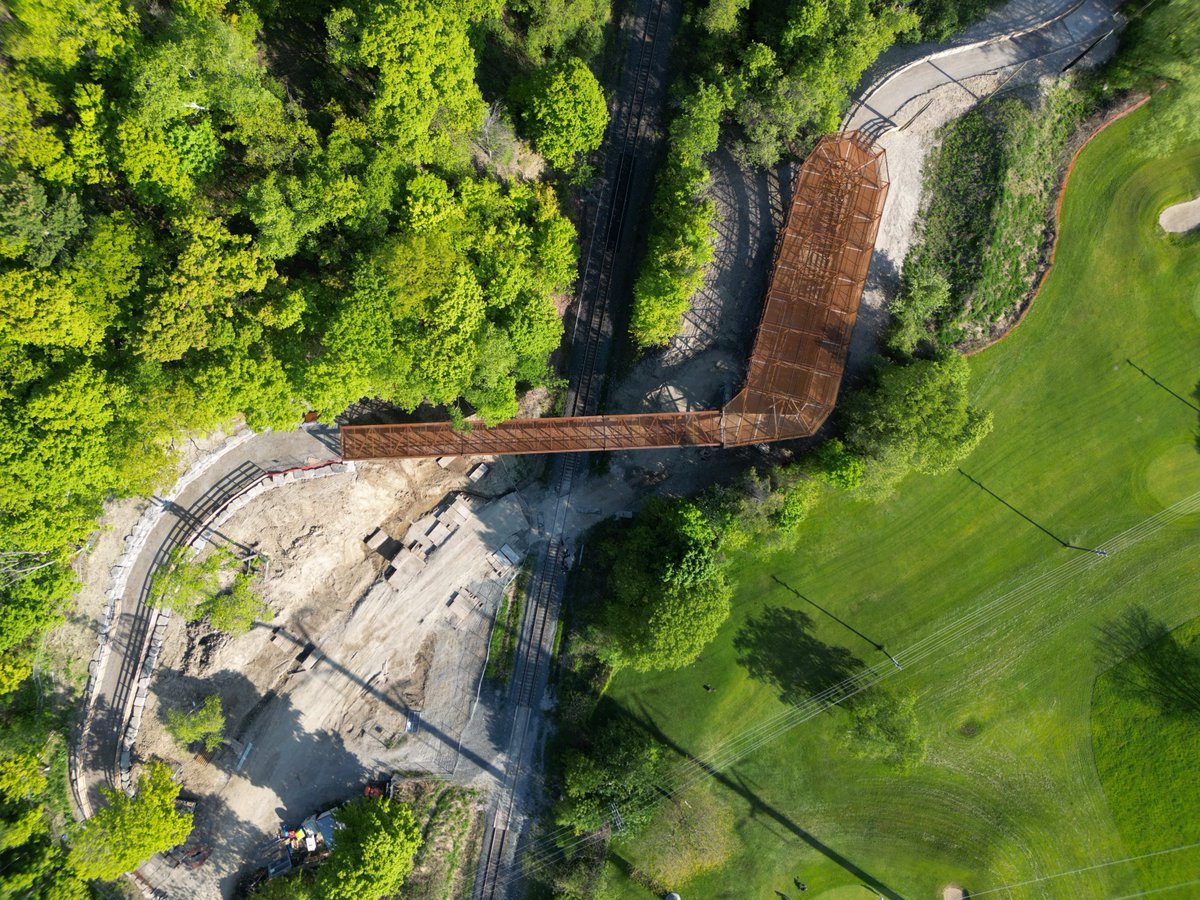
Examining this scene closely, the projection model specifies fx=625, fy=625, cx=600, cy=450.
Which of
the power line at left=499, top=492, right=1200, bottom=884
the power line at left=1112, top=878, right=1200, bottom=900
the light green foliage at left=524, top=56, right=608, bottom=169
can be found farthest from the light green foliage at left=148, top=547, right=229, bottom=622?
the power line at left=1112, top=878, right=1200, bottom=900

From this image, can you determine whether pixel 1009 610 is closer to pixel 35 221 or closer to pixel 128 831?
pixel 128 831

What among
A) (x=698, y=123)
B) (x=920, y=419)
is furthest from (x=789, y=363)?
(x=698, y=123)

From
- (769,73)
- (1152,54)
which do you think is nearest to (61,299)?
(769,73)

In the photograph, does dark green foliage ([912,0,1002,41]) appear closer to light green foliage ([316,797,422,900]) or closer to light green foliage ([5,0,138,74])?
light green foliage ([5,0,138,74])

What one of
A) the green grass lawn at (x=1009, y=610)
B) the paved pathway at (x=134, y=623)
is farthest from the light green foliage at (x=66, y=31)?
the green grass lawn at (x=1009, y=610)

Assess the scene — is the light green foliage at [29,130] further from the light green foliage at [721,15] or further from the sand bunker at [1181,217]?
the sand bunker at [1181,217]

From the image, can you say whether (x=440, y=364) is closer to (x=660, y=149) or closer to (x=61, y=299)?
(x=61, y=299)

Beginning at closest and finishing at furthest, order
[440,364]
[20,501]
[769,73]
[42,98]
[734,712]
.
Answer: [42,98] < [20,501] < [440,364] < [769,73] < [734,712]
